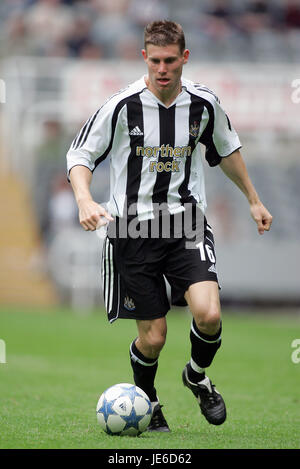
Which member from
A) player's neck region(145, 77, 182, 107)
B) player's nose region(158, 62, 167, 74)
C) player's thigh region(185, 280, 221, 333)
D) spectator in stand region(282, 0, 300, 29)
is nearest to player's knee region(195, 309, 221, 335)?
player's thigh region(185, 280, 221, 333)

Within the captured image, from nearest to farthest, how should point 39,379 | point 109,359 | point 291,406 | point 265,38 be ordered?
point 291,406 < point 39,379 < point 109,359 < point 265,38

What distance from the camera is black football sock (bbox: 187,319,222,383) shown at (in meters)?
5.08

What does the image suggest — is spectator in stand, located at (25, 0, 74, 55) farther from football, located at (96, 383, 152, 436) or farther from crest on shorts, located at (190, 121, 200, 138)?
football, located at (96, 383, 152, 436)

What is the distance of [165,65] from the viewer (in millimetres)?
4961

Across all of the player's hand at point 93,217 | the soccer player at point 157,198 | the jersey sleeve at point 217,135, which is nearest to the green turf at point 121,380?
the soccer player at point 157,198

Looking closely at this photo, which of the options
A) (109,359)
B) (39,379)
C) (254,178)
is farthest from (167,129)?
(254,178)

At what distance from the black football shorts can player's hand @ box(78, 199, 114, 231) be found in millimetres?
599

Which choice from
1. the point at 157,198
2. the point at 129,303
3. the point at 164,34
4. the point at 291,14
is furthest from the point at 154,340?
the point at 291,14

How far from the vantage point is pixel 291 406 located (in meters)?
6.36

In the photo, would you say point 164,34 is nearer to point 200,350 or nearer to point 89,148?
point 89,148

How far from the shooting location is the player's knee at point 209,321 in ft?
16.0

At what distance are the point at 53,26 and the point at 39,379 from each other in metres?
12.6

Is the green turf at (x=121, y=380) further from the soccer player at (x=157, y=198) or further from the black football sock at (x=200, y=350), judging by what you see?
the soccer player at (x=157, y=198)
